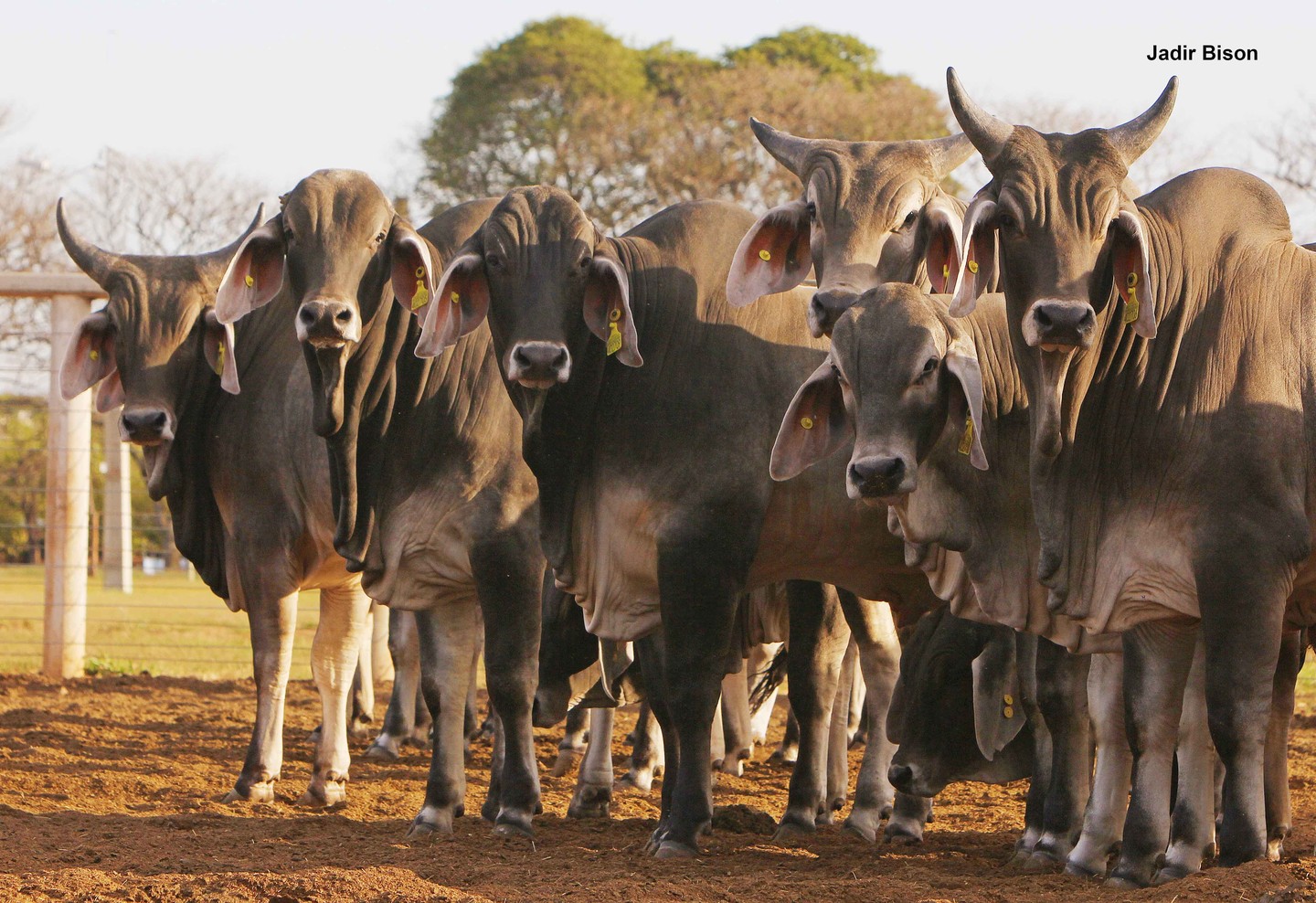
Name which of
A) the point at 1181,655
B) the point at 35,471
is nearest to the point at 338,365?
the point at 1181,655

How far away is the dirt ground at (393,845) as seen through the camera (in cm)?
449

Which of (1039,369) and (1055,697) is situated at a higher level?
(1039,369)

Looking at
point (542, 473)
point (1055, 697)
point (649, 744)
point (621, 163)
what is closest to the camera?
point (1055, 697)

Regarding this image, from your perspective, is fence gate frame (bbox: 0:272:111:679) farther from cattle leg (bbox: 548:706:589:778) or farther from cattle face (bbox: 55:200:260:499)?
cattle leg (bbox: 548:706:589:778)

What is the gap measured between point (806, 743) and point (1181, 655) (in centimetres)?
164

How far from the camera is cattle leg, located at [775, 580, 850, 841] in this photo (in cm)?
615

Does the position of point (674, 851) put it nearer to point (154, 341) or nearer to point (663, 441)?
point (663, 441)

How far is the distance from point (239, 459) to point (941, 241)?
3.34 m

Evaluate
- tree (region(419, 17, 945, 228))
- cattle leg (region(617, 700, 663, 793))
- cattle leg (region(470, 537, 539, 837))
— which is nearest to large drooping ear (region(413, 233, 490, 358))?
cattle leg (region(470, 537, 539, 837))

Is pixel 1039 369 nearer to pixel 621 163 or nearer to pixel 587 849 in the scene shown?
pixel 587 849

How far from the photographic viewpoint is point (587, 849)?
573 cm

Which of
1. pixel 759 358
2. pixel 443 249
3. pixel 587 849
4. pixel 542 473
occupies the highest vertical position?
pixel 443 249

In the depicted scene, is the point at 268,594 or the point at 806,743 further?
the point at 268,594

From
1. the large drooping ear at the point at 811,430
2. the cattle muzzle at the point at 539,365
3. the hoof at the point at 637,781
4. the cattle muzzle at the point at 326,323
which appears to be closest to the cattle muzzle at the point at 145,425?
the cattle muzzle at the point at 326,323
